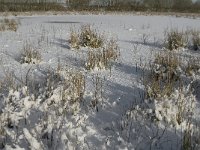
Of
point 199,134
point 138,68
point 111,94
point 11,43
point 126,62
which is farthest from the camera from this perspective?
point 11,43

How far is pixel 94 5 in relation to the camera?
34156mm

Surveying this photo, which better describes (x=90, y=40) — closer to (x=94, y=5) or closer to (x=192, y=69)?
(x=192, y=69)

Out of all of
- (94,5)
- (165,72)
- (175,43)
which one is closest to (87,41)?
(175,43)

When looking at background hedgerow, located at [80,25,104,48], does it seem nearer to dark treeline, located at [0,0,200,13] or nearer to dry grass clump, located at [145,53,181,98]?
dry grass clump, located at [145,53,181,98]

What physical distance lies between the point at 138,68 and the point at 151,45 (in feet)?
8.79

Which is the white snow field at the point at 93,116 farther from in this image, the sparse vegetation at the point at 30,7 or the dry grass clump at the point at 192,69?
the sparse vegetation at the point at 30,7

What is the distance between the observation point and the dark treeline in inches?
1105

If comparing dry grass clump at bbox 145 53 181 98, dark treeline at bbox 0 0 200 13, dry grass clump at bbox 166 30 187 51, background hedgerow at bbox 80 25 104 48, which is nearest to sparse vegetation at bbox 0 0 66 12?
dark treeline at bbox 0 0 200 13

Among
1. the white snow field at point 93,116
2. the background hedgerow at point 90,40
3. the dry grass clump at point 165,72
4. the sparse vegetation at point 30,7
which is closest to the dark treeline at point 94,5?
the sparse vegetation at point 30,7

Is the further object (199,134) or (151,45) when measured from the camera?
(151,45)

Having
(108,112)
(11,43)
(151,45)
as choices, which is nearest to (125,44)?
(151,45)

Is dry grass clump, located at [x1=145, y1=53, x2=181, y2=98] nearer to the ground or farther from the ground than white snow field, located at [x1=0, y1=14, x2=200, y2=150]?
farther from the ground

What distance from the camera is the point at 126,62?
264 inches

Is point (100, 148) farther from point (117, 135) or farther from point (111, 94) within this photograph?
point (111, 94)
